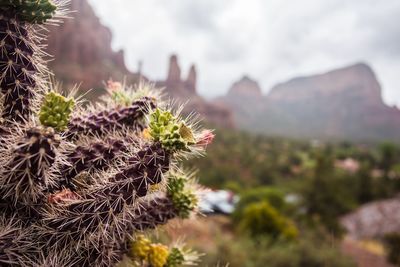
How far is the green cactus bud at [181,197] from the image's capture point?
1.63m

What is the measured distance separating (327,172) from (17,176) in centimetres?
3237

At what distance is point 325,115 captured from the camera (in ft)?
557

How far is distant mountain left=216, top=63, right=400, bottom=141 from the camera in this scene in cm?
13075

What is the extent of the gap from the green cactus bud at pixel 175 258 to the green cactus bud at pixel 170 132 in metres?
0.65

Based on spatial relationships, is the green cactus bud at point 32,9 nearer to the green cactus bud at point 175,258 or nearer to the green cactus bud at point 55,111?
the green cactus bud at point 55,111

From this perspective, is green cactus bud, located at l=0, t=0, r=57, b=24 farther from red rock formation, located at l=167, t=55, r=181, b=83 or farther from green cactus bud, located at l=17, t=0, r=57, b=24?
red rock formation, located at l=167, t=55, r=181, b=83

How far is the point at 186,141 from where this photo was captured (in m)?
1.19

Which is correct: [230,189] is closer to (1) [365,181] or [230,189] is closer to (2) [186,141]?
(1) [365,181]

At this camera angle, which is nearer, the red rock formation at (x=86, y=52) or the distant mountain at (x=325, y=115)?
the red rock formation at (x=86, y=52)

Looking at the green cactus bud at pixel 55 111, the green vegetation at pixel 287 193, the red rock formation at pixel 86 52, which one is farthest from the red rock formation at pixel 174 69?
the green cactus bud at pixel 55 111

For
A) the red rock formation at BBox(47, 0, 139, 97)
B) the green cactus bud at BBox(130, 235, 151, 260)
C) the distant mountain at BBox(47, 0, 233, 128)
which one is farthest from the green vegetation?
the red rock formation at BBox(47, 0, 139, 97)

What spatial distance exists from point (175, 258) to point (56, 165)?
2.49 ft

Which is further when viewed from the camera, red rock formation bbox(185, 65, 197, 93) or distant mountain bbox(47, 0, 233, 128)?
red rock formation bbox(185, 65, 197, 93)

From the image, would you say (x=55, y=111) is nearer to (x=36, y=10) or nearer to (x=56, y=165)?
(x=56, y=165)
